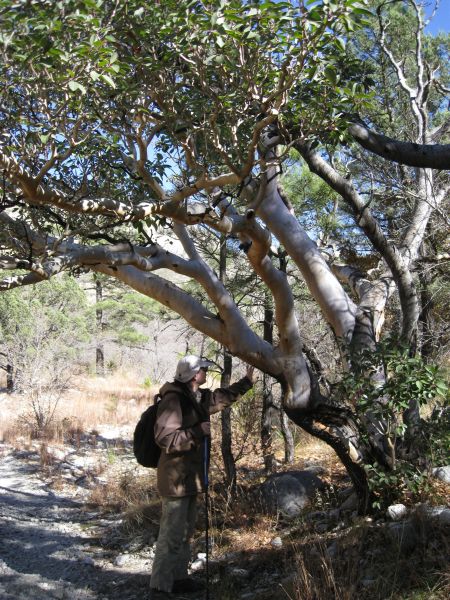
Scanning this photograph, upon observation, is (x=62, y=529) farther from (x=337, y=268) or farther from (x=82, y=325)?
(x=82, y=325)

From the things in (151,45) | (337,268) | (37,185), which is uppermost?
(151,45)

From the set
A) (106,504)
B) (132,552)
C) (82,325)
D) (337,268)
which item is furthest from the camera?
(82,325)

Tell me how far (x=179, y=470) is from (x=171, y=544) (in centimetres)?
54

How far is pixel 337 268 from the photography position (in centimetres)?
728

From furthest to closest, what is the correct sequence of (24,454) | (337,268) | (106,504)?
(24,454), (106,504), (337,268)

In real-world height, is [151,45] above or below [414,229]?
above

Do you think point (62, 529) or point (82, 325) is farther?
point (82, 325)

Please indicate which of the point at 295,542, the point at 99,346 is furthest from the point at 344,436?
the point at 99,346

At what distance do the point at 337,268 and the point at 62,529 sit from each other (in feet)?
→ 14.4

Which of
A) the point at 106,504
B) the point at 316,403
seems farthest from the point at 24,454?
the point at 316,403

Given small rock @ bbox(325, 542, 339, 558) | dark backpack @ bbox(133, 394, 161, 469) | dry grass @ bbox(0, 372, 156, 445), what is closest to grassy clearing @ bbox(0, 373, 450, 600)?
small rock @ bbox(325, 542, 339, 558)

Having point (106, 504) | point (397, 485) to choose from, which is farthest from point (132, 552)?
point (397, 485)

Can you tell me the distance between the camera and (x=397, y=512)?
16.2 ft

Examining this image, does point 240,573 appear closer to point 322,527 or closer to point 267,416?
point 322,527
